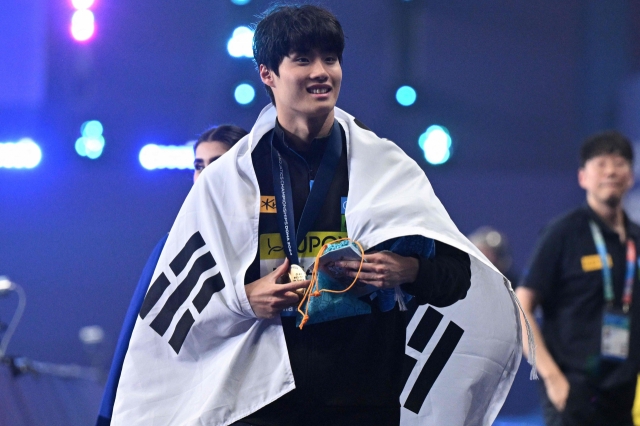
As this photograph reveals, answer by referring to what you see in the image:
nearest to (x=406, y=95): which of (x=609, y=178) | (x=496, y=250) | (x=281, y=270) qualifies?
(x=496, y=250)

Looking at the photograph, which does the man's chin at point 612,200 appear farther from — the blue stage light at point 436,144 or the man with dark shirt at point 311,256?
the blue stage light at point 436,144

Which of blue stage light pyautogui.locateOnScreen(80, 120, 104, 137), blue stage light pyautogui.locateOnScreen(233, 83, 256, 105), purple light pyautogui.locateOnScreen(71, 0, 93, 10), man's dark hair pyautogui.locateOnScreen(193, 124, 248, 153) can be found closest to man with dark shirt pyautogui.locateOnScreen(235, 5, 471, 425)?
man's dark hair pyautogui.locateOnScreen(193, 124, 248, 153)

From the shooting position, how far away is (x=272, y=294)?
213 centimetres

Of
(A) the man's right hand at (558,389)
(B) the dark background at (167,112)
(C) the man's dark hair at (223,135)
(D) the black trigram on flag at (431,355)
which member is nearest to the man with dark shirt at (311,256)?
(D) the black trigram on flag at (431,355)

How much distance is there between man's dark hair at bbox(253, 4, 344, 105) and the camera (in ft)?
7.43

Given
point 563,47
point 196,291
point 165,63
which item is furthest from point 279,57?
point 563,47

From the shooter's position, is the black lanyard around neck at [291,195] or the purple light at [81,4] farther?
Answer: the purple light at [81,4]

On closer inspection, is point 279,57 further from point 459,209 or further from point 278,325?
point 459,209

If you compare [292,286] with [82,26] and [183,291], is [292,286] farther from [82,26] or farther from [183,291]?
[82,26]

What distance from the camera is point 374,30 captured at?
805 centimetres

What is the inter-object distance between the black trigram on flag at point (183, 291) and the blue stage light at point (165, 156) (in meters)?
5.48

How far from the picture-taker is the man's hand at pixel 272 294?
2117mm

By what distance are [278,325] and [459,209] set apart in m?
6.40

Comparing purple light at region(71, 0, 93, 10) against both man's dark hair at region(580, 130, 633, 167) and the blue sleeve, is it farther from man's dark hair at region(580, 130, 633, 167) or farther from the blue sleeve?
the blue sleeve
